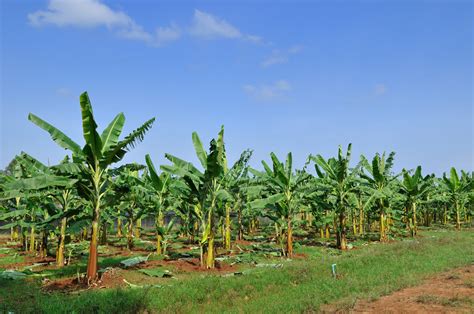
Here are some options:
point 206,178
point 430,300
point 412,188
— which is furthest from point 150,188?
point 412,188

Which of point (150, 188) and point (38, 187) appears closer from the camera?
point (38, 187)

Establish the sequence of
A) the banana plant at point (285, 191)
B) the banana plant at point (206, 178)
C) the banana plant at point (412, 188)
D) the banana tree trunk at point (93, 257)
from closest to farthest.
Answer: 1. the banana tree trunk at point (93, 257)
2. the banana plant at point (206, 178)
3. the banana plant at point (285, 191)
4. the banana plant at point (412, 188)

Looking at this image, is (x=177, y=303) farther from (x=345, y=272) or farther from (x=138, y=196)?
(x=138, y=196)

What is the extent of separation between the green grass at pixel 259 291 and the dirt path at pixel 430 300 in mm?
383

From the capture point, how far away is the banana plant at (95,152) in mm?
10773

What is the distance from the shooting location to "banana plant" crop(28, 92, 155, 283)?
10.8m

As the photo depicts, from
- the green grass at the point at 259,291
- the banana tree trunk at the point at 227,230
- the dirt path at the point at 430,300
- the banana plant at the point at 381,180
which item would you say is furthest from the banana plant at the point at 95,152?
the banana plant at the point at 381,180

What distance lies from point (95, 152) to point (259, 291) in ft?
19.9

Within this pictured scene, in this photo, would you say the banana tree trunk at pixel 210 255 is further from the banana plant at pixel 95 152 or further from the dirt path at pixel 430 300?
the dirt path at pixel 430 300

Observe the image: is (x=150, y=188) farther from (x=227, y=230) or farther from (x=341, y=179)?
(x=341, y=179)

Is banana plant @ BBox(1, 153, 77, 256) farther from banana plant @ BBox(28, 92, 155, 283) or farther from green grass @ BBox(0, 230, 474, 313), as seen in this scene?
green grass @ BBox(0, 230, 474, 313)

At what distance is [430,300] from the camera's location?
8.64 m

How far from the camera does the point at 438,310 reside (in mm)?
8086

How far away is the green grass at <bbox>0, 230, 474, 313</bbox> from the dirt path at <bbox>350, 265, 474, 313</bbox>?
0.38 meters
